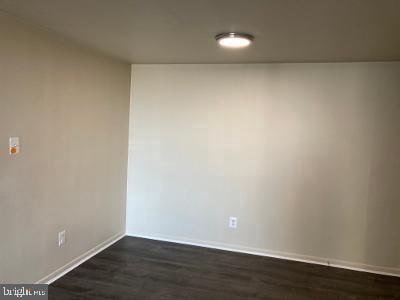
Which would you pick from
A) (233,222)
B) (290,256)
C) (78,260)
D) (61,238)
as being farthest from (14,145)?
(290,256)

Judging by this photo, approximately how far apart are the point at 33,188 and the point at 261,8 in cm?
209

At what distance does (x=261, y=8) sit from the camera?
6.46ft

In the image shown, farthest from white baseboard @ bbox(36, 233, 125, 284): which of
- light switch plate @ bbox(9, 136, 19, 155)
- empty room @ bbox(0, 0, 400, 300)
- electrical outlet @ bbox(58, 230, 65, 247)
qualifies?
light switch plate @ bbox(9, 136, 19, 155)

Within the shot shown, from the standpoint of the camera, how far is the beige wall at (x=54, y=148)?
243cm

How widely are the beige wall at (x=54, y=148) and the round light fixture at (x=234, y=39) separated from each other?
133 cm

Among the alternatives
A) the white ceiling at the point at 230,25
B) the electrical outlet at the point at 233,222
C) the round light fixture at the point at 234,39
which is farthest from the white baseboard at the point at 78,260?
the round light fixture at the point at 234,39

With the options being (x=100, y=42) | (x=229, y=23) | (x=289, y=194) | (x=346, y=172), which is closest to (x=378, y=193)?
(x=346, y=172)

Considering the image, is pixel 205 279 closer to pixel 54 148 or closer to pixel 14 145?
pixel 54 148

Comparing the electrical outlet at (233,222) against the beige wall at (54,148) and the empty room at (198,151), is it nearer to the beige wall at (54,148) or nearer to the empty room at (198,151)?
the empty room at (198,151)

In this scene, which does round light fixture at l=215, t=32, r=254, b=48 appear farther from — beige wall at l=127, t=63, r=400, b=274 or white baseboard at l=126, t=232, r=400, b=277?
white baseboard at l=126, t=232, r=400, b=277

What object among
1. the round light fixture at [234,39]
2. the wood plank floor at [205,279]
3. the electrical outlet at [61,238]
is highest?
the round light fixture at [234,39]

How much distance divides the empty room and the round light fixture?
0.02m

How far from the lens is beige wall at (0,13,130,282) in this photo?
2.43m

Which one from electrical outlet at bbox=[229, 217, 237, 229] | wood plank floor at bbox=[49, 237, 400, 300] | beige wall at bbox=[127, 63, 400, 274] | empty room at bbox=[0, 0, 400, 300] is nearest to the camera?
empty room at bbox=[0, 0, 400, 300]
